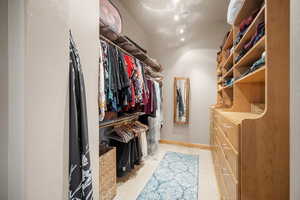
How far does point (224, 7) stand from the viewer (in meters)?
2.41

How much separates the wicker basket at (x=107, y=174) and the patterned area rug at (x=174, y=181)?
1.13ft

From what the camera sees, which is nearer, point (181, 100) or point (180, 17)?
point (180, 17)

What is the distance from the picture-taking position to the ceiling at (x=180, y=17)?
7.53ft

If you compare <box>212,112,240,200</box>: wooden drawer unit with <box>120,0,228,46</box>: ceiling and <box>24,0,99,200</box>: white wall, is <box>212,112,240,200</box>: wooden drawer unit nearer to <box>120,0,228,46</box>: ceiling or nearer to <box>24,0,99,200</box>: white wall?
<box>24,0,99,200</box>: white wall

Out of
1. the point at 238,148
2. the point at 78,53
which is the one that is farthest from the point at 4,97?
the point at 238,148

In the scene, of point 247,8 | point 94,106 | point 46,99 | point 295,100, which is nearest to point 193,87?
point 247,8

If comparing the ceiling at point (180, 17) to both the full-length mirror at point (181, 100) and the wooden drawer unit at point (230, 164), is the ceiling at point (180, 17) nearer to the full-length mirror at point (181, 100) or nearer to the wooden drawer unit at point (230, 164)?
the full-length mirror at point (181, 100)

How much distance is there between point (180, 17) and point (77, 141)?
9.24 ft

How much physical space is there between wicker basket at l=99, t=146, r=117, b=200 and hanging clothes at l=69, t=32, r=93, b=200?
67 cm

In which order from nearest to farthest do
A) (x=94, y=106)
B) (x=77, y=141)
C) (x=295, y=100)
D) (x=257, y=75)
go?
(x=295, y=100) < (x=77, y=141) < (x=94, y=106) < (x=257, y=75)

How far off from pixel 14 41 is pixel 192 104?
326cm

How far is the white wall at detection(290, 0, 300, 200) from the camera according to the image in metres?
0.44

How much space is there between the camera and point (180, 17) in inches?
103

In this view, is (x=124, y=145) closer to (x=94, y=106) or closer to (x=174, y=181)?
(x=174, y=181)
